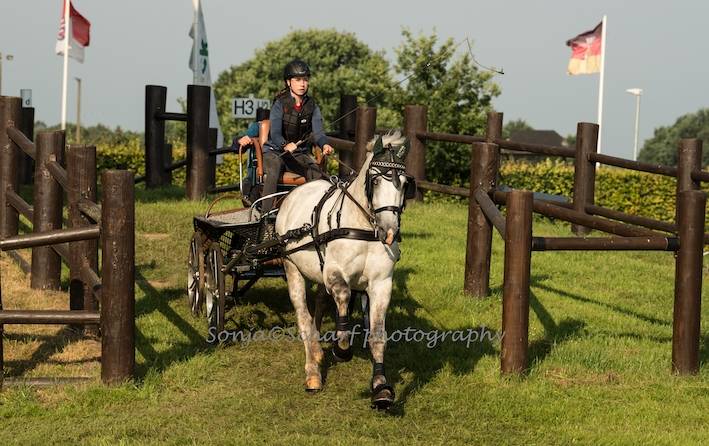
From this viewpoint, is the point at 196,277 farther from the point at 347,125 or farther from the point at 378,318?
the point at 347,125

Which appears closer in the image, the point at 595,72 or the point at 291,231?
the point at 291,231

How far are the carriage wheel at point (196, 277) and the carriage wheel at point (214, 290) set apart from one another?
0.26ft

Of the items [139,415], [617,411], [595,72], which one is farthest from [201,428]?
[595,72]

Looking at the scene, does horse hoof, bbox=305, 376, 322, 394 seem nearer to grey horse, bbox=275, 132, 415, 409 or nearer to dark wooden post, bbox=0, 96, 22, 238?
grey horse, bbox=275, 132, 415, 409

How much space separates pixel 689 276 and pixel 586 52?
26.1m

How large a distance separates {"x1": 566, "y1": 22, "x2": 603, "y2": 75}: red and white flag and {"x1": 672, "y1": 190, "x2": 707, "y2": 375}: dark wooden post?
25.3 m

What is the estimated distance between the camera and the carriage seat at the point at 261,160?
9.19 meters

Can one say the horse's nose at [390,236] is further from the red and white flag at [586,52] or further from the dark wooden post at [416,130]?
the red and white flag at [586,52]

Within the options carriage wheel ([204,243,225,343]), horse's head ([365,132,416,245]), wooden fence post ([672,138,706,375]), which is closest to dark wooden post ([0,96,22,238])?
carriage wheel ([204,243,225,343])

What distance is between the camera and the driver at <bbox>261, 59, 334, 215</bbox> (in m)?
8.92

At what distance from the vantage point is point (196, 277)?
380 inches

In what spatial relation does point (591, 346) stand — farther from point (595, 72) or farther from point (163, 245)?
point (595, 72)

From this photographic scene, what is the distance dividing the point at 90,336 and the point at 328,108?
48525mm

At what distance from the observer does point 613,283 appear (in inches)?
471
